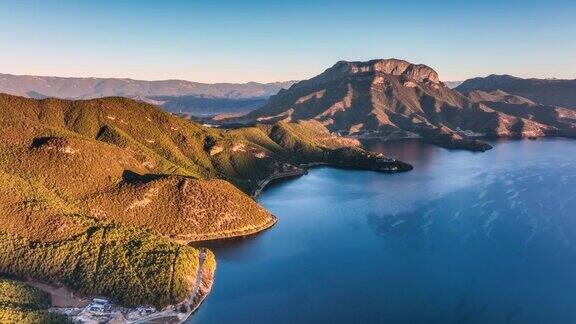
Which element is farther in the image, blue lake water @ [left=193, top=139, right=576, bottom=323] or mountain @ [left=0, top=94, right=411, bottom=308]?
mountain @ [left=0, top=94, right=411, bottom=308]

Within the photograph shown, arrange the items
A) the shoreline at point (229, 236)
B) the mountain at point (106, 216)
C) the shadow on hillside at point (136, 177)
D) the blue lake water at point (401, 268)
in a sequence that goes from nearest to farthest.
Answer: the blue lake water at point (401, 268)
the mountain at point (106, 216)
the shoreline at point (229, 236)
the shadow on hillside at point (136, 177)

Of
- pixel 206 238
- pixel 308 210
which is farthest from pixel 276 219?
pixel 206 238

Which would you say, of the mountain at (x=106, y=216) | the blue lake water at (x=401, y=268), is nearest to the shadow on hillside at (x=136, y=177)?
the mountain at (x=106, y=216)

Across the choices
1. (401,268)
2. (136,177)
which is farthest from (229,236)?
(401,268)

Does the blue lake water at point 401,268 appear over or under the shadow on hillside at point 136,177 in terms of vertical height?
under

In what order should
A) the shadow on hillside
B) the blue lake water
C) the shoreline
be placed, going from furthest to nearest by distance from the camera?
the shadow on hillside < the shoreline < the blue lake water

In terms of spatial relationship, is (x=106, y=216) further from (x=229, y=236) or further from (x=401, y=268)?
(x=401, y=268)

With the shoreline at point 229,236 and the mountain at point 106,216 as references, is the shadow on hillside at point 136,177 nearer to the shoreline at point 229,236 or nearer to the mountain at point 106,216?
the mountain at point 106,216

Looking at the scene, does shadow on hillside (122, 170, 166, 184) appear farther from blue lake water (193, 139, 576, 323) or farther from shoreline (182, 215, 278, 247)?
blue lake water (193, 139, 576, 323)

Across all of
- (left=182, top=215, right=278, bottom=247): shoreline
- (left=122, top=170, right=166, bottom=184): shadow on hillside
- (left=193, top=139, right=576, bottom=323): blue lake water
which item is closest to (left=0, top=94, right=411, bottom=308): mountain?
(left=122, top=170, right=166, bottom=184): shadow on hillside

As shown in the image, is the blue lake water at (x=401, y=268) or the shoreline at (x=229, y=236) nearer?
the blue lake water at (x=401, y=268)

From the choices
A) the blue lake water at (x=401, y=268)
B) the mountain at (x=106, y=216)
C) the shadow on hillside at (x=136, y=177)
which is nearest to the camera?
the blue lake water at (x=401, y=268)
